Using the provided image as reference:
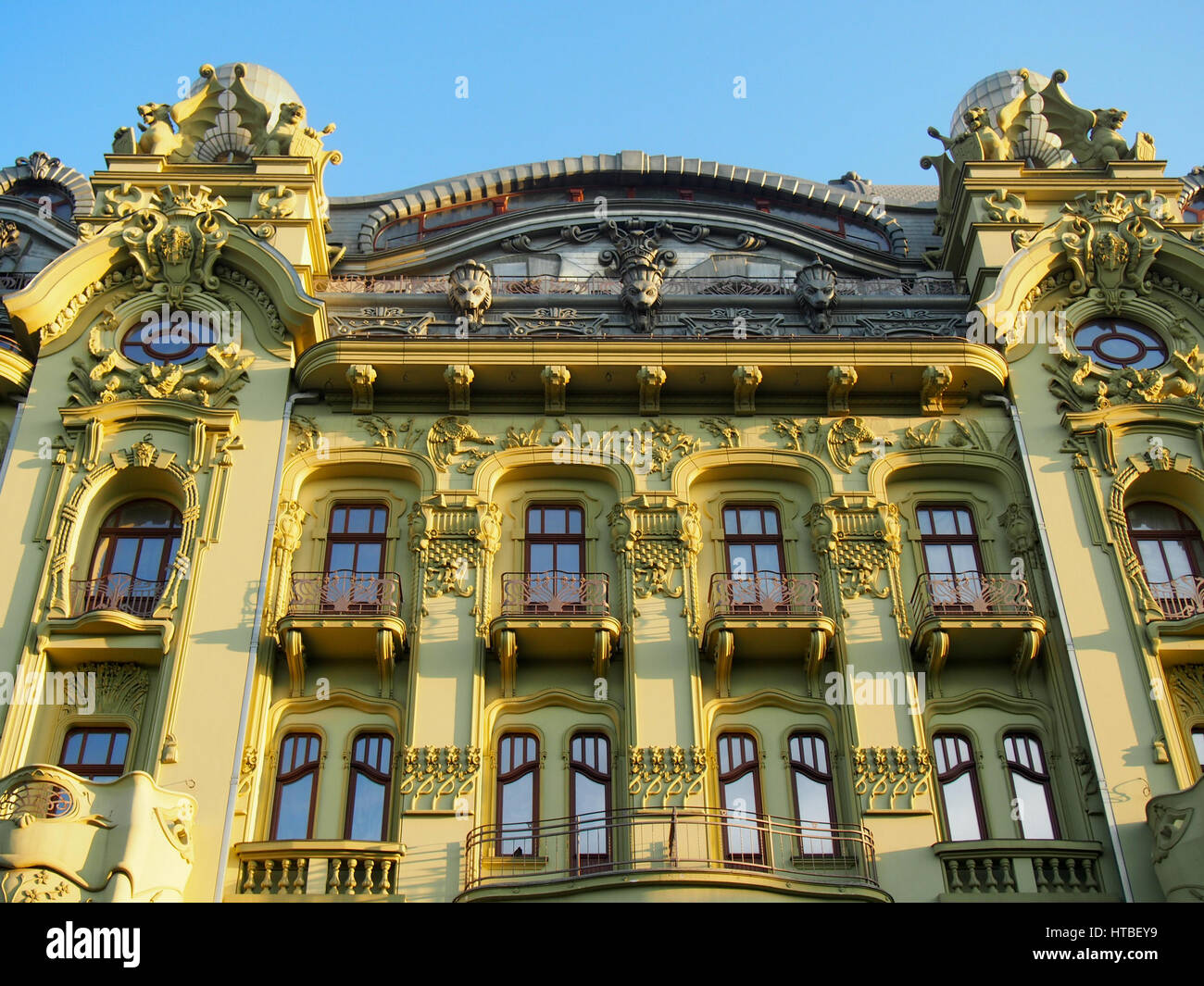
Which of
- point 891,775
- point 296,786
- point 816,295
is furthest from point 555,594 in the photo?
point 816,295

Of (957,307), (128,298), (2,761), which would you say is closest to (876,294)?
(957,307)

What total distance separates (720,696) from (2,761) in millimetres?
9651

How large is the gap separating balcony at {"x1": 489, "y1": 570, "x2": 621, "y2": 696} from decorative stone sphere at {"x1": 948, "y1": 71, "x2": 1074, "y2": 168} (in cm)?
1341

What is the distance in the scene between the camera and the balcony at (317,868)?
727 inches

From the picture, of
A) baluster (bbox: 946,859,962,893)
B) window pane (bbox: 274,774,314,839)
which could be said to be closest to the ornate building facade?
window pane (bbox: 274,774,314,839)

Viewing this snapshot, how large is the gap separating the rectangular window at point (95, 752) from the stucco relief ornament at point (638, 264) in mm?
10768

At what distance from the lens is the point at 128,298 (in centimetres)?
2458

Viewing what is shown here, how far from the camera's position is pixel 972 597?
21.3 meters

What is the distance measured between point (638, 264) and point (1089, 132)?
32.3ft

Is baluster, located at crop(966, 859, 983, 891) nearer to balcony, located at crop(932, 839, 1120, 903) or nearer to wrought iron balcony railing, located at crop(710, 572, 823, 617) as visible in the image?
balcony, located at crop(932, 839, 1120, 903)

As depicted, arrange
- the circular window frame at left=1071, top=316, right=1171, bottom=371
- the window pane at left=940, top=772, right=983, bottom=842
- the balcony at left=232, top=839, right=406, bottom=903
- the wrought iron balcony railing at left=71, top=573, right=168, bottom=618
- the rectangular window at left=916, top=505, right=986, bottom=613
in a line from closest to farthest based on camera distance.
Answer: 1. the balcony at left=232, top=839, right=406, bottom=903
2. the window pane at left=940, top=772, right=983, bottom=842
3. the wrought iron balcony railing at left=71, top=573, right=168, bottom=618
4. the rectangular window at left=916, top=505, right=986, bottom=613
5. the circular window frame at left=1071, top=316, right=1171, bottom=371

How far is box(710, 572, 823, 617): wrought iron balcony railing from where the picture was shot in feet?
69.5

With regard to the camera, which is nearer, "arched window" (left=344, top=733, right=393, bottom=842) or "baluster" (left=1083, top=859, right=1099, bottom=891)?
"baluster" (left=1083, top=859, right=1099, bottom=891)
